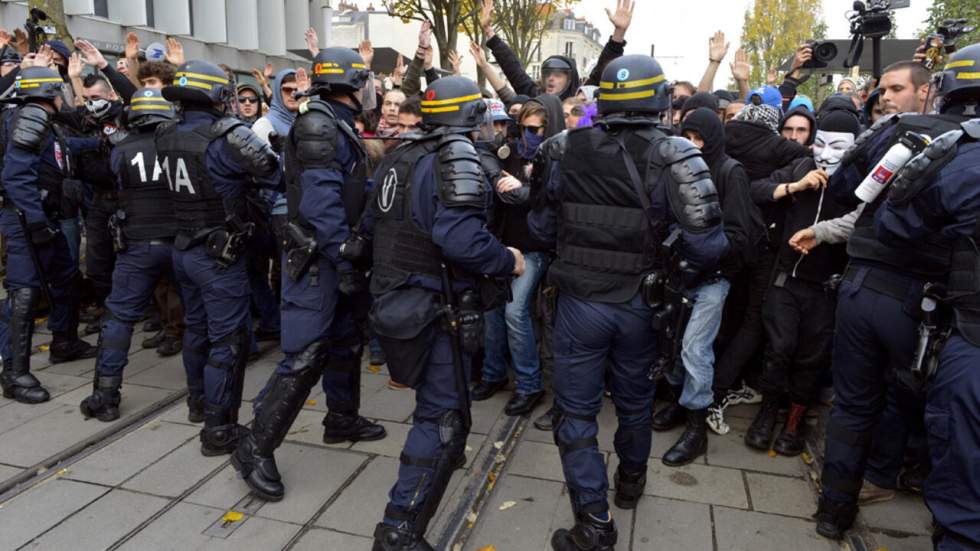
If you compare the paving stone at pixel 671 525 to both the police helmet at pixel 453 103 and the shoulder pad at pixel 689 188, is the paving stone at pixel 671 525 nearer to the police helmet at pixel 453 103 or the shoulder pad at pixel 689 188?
the shoulder pad at pixel 689 188

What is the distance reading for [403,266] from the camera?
3096 millimetres

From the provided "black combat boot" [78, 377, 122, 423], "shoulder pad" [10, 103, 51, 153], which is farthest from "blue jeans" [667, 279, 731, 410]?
"shoulder pad" [10, 103, 51, 153]

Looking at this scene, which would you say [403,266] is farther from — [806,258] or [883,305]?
[806,258]

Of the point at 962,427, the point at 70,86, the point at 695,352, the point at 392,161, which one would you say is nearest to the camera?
the point at 962,427

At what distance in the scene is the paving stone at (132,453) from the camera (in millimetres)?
3783

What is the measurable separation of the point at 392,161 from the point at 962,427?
2.57m

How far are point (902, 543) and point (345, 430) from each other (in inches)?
123

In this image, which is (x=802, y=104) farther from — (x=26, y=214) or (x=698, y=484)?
(x=26, y=214)

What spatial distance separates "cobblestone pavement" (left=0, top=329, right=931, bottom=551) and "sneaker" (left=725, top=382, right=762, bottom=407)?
0.24 m

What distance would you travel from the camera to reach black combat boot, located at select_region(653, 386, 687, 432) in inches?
176

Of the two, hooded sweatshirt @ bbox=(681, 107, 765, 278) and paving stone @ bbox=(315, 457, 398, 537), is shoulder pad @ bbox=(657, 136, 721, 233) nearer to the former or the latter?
hooded sweatshirt @ bbox=(681, 107, 765, 278)

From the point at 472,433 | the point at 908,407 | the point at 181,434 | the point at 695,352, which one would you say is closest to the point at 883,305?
the point at 908,407

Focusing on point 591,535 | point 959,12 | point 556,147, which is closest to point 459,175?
point 556,147

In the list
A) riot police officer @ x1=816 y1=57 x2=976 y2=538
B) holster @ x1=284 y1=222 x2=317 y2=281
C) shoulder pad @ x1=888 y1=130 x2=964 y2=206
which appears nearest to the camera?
shoulder pad @ x1=888 y1=130 x2=964 y2=206
